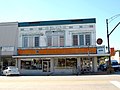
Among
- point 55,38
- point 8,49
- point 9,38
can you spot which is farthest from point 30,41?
point 55,38

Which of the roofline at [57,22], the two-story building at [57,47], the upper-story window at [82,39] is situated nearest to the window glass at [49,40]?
the two-story building at [57,47]

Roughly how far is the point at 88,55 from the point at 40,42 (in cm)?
753

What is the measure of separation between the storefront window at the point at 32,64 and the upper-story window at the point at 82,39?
611 cm

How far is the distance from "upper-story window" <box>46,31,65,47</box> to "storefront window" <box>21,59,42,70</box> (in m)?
3.24

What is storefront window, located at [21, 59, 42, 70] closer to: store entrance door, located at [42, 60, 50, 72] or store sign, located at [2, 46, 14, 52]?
store entrance door, located at [42, 60, 50, 72]

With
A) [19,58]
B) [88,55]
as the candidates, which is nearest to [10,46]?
[19,58]

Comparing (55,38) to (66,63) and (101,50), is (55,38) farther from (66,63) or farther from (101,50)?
(101,50)

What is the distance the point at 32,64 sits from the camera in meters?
41.2

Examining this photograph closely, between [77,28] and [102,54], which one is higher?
[77,28]

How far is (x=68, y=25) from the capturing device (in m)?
39.8

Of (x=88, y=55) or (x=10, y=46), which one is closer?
(x=88, y=55)

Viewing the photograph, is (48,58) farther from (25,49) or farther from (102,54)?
(102,54)

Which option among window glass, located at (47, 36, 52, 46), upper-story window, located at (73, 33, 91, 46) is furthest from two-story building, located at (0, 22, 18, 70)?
upper-story window, located at (73, 33, 91, 46)

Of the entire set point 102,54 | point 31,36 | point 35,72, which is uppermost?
point 31,36
